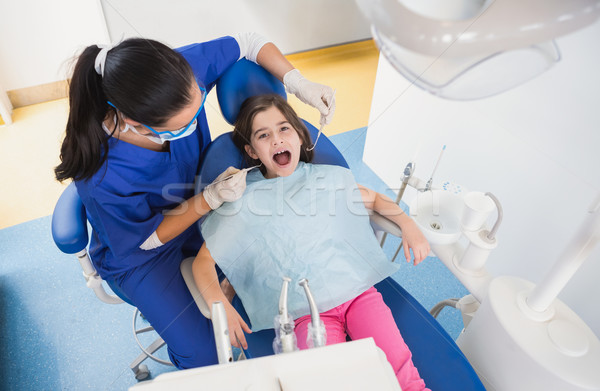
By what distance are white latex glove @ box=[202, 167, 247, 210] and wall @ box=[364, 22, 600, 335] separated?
2.84 ft

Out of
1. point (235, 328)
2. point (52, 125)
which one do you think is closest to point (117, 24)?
point (52, 125)

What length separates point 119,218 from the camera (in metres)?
1.03

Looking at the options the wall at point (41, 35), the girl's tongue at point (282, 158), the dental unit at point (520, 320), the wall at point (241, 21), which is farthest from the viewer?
the wall at point (241, 21)

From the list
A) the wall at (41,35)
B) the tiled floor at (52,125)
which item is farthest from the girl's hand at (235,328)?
the wall at (41,35)

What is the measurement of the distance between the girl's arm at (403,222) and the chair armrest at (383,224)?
0.04 ft

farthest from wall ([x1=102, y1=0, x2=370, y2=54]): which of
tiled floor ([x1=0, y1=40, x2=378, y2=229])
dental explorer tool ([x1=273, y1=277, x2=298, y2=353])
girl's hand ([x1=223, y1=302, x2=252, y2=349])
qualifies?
dental explorer tool ([x1=273, y1=277, x2=298, y2=353])

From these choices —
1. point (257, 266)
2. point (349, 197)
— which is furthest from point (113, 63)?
point (349, 197)

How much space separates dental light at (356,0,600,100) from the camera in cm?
34

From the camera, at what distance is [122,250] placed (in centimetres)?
107

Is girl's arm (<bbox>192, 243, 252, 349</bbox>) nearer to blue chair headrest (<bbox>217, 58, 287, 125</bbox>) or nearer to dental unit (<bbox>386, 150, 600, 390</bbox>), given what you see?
blue chair headrest (<bbox>217, 58, 287, 125</bbox>)

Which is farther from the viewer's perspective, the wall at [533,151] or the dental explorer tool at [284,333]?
the wall at [533,151]

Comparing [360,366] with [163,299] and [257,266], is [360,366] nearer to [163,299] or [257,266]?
[257,266]

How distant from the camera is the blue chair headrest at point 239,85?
1.24 m

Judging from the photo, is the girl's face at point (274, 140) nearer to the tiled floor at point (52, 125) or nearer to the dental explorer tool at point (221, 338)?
the dental explorer tool at point (221, 338)
